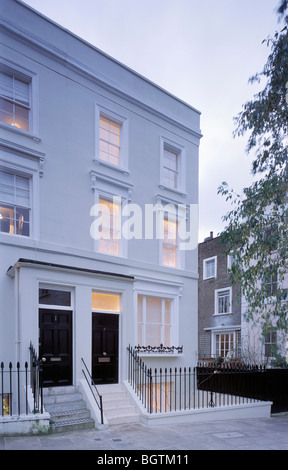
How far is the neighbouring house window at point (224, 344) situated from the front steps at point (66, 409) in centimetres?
1570

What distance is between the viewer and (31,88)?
12062 mm

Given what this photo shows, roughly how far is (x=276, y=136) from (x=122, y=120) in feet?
17.7

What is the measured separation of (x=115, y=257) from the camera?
43.9 ft

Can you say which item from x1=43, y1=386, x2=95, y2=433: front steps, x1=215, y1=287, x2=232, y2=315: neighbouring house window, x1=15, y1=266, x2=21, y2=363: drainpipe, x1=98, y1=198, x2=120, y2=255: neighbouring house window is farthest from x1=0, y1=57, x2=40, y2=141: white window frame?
x1=215, y1=287, x2=232, y2=315: neighbouring house window

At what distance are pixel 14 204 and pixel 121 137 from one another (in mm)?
4871

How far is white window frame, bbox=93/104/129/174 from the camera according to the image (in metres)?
13.4

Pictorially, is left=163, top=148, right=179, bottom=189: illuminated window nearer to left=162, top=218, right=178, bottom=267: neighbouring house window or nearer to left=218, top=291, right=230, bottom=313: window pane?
left=162, top=218, right=178, bottom=267: neighbouring house window

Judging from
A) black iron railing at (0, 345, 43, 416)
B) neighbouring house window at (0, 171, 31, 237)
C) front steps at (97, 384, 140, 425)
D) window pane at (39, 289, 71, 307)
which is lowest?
front steps at (97, 384, 140, 425)

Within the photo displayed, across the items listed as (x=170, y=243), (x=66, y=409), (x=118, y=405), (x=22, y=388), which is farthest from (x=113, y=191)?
(x=66, y=409)

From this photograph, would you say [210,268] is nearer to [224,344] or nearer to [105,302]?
[224,344]

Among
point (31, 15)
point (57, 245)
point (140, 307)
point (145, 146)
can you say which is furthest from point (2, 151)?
point (140, 307)

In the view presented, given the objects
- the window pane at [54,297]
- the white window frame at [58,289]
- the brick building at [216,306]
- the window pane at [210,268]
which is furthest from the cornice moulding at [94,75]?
the window pane at [210,268]

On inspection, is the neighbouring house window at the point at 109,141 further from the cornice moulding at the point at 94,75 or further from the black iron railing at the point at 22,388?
the black iron railing at the point at 22,388

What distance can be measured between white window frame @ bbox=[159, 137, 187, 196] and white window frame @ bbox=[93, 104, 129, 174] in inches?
67.9
